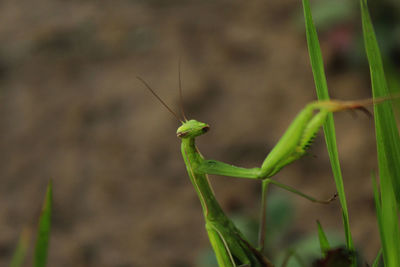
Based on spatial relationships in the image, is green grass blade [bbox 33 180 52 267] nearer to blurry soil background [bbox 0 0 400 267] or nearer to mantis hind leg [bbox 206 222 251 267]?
mantis hind leg [bbox 206 222 251 267]

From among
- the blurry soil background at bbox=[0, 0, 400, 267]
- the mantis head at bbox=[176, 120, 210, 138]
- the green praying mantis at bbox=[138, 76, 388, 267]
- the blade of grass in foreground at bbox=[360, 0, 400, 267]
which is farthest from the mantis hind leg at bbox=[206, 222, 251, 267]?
the blurry soil background at bbox=[0, 0, 400, 267]

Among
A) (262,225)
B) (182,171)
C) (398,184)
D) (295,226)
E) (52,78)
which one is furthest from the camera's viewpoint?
(52,78)

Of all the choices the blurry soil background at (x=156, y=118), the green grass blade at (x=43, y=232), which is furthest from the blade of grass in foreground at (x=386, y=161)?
the blurry soil background at (x=156, y=118)

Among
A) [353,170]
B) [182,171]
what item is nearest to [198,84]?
[182,171]

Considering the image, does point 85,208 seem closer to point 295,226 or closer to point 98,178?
point 98,178

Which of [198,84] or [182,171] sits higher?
[198,84]
